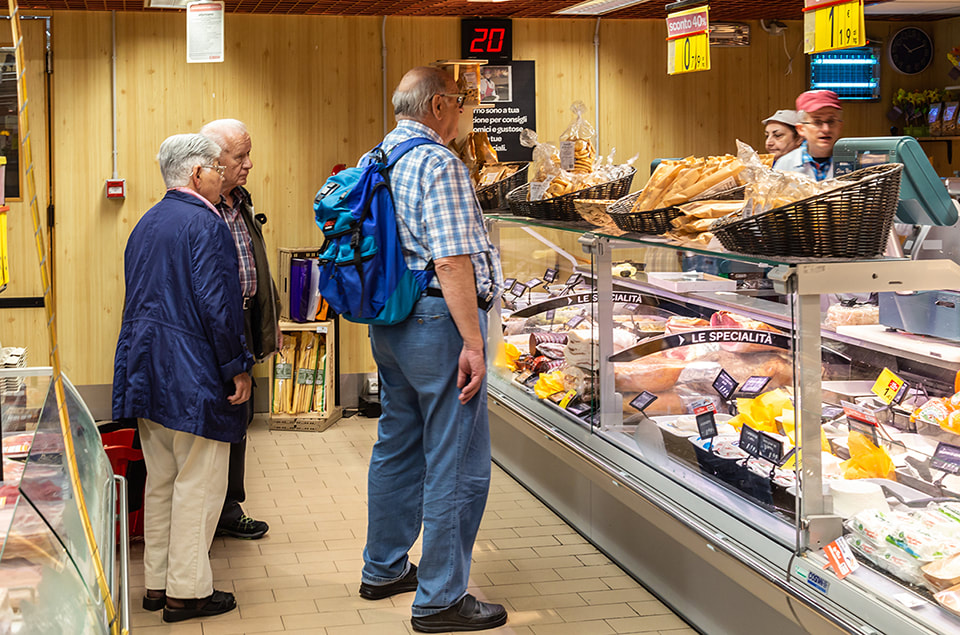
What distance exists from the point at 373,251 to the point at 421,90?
1.98 feet

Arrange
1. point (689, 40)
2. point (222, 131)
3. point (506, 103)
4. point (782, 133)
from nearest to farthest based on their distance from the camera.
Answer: point (222, 131) < point (689, 40) < point (782, 133) < point (506, 103)

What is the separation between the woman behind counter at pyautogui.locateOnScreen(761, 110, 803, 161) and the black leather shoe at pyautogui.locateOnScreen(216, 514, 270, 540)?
4.09m

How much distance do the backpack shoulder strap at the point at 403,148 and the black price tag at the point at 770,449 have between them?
147cm

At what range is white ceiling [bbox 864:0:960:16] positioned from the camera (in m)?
7.07

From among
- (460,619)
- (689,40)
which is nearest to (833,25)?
(689,40)

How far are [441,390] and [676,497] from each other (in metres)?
0.86

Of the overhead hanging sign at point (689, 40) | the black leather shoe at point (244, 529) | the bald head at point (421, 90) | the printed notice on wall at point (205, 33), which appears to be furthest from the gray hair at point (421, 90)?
the printed notice on wall at point (205, 33)

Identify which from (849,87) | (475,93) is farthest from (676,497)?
(849,87)

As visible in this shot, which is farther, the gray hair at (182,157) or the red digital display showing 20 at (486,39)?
the red digital display showing 20 at (486,39)

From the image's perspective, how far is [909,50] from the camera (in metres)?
8.19

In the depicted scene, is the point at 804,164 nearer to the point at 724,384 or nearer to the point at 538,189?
the point at 538,189

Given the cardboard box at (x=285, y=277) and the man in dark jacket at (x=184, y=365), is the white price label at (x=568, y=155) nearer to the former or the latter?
the man in dark jacket at (x=184, y=365)

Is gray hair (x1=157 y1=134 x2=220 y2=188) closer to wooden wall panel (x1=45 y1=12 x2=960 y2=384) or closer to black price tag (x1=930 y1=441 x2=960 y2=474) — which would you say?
black price tag (x1=930 y1=441 x2=960 y2=474)

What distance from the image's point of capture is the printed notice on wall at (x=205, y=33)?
19.1ft
